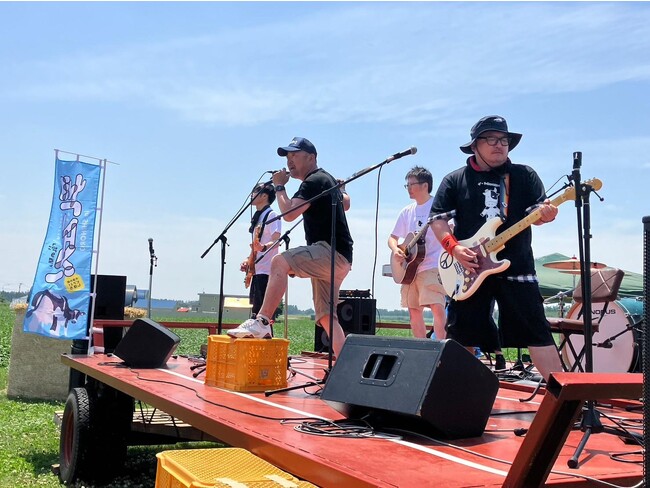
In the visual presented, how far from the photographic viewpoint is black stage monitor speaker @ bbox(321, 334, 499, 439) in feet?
9.36

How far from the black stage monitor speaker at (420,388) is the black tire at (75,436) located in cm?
287

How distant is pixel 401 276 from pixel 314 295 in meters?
2.15

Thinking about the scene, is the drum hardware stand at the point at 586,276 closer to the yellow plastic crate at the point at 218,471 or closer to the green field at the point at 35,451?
the yellow plastic crate at the point at 218,471

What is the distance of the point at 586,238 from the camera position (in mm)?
3271

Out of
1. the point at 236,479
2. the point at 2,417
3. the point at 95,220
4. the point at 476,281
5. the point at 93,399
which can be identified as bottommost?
the point at 2,417

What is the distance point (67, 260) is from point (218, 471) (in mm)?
5307

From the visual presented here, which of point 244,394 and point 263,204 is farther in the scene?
point 263,204

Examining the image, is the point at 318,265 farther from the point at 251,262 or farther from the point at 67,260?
the point at 251,262

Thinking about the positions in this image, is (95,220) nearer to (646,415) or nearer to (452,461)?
(452,461)

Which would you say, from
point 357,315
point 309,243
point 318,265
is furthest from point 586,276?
point 357,315

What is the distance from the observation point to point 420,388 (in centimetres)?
285

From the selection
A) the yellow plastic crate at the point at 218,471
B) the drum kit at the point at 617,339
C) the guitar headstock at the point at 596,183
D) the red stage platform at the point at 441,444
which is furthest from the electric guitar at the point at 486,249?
the drum kit at the point at 617,339

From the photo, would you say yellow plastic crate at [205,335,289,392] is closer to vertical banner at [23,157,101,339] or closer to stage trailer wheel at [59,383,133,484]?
stage trailer wheel at [59,383,133,484]

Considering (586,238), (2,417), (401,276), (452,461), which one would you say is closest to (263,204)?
(401,276)
